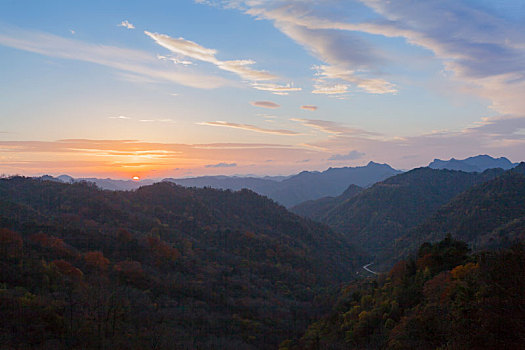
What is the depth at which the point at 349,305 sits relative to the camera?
173ft

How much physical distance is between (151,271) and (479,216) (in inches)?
3701

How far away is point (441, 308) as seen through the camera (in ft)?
96.1

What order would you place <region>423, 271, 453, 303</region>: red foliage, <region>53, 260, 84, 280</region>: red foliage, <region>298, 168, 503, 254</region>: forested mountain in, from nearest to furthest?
1. <region>423, 271, 453, 303</region>: red foliage
2. <region>53, 260, 84, 280</region>: red foliage
3. <region>298, 168, 503, 254</region>: forested mountain

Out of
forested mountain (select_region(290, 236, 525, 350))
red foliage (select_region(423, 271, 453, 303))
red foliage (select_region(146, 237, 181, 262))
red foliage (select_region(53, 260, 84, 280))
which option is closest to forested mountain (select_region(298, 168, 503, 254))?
red foliage (select_region(146, 237, 181, 262))

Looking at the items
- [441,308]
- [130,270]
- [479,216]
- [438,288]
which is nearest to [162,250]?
[130,270]

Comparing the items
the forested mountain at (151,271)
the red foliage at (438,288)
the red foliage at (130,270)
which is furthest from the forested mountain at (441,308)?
the red foliage at (130,270)

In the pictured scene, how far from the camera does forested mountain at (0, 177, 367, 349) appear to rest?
29.8 metres

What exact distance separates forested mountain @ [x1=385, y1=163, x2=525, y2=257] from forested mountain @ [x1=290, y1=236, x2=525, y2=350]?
4496 cm

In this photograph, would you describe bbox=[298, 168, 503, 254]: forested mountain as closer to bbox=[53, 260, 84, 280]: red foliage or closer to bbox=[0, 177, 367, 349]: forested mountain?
bbox=[0, 177, 367, 349]: forested mountain

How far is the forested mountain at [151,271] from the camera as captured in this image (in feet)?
97.7

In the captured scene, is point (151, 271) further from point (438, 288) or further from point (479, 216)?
point (479, 216)

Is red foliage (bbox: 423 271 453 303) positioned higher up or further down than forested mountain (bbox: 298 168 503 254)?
higher up

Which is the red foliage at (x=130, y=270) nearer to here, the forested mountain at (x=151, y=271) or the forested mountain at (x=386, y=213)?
the forested mountain at (x=151, y=271)

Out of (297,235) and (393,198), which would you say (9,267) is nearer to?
(297,235)
